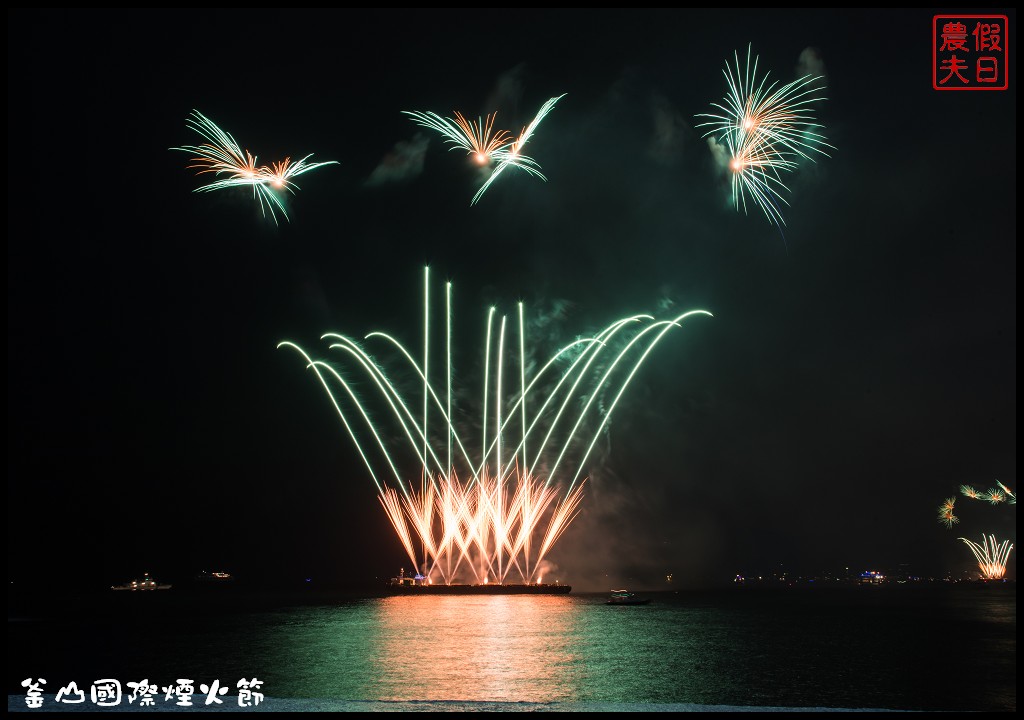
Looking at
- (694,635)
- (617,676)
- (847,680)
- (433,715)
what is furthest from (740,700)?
(694,635)

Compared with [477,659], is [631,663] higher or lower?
lower

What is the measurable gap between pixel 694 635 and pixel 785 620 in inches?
965

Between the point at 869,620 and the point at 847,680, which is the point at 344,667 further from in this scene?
the point at 869,620

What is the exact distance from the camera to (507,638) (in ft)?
130

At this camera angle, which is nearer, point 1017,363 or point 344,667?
point 1017,363

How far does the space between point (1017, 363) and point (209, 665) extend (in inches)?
1136

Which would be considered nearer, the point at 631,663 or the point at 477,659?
the point at 477,659

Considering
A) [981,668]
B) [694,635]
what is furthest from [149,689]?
[694,635]

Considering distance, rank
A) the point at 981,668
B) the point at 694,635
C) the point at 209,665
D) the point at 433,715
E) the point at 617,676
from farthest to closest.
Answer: the point at 694,635 → the point at 981,668 → the point at 209,665 → the point at 617,676 → the point at 433,715

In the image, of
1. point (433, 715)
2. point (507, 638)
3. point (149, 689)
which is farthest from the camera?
point (507, 638)

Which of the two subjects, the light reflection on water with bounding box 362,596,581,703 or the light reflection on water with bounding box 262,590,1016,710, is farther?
the light reflection on water with bounding box 262,590,1016,710

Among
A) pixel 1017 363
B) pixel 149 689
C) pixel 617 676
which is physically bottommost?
pixel 617 676

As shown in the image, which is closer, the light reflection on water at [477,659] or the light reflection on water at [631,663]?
the light reflection on water at [477,659]

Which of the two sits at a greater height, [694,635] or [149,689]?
[149,689]
